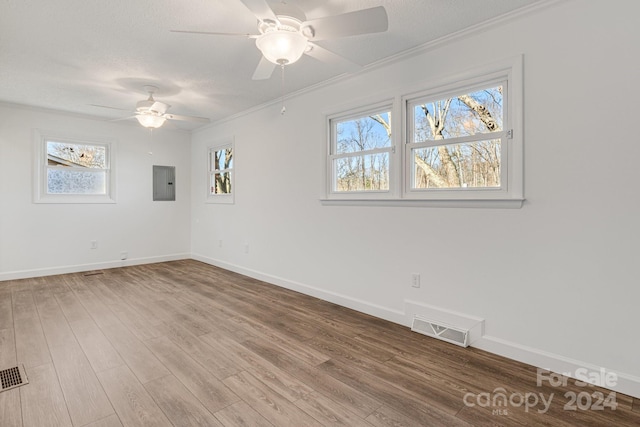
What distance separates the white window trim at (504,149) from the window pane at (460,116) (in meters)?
0.09

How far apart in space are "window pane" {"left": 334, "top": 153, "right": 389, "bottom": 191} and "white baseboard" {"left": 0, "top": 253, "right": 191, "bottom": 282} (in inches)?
164

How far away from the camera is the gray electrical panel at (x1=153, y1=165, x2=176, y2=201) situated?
6152 mm

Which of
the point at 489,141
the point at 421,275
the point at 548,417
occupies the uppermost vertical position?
the point at 489,141

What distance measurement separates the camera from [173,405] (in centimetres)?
191

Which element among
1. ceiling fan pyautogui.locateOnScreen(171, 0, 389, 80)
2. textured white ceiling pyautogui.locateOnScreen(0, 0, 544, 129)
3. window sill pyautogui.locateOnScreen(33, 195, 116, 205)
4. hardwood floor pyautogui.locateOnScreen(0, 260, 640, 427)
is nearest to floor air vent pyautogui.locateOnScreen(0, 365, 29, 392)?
hardwood floor pyautogui.locateOnScreen(0, 260, 640, 427)

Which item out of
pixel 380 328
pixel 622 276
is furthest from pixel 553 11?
pixel 380 328

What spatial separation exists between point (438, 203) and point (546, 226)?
32.2 inches

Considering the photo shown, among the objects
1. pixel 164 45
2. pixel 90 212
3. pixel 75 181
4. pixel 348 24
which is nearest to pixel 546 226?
pixel 348 24

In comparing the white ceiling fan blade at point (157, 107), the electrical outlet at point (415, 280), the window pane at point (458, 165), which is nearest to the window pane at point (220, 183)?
the white ceiling fan blade at point (157, 107)

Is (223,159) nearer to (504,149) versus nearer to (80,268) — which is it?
(80,268)

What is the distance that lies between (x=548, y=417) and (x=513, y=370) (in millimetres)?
501

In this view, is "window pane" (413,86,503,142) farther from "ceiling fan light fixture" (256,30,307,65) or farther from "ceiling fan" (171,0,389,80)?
"ceiling fan light fixture" (256,30,307,65)

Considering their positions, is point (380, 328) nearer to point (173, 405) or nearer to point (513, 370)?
point (513, 370)

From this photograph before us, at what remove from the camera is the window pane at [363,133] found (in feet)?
11.1
